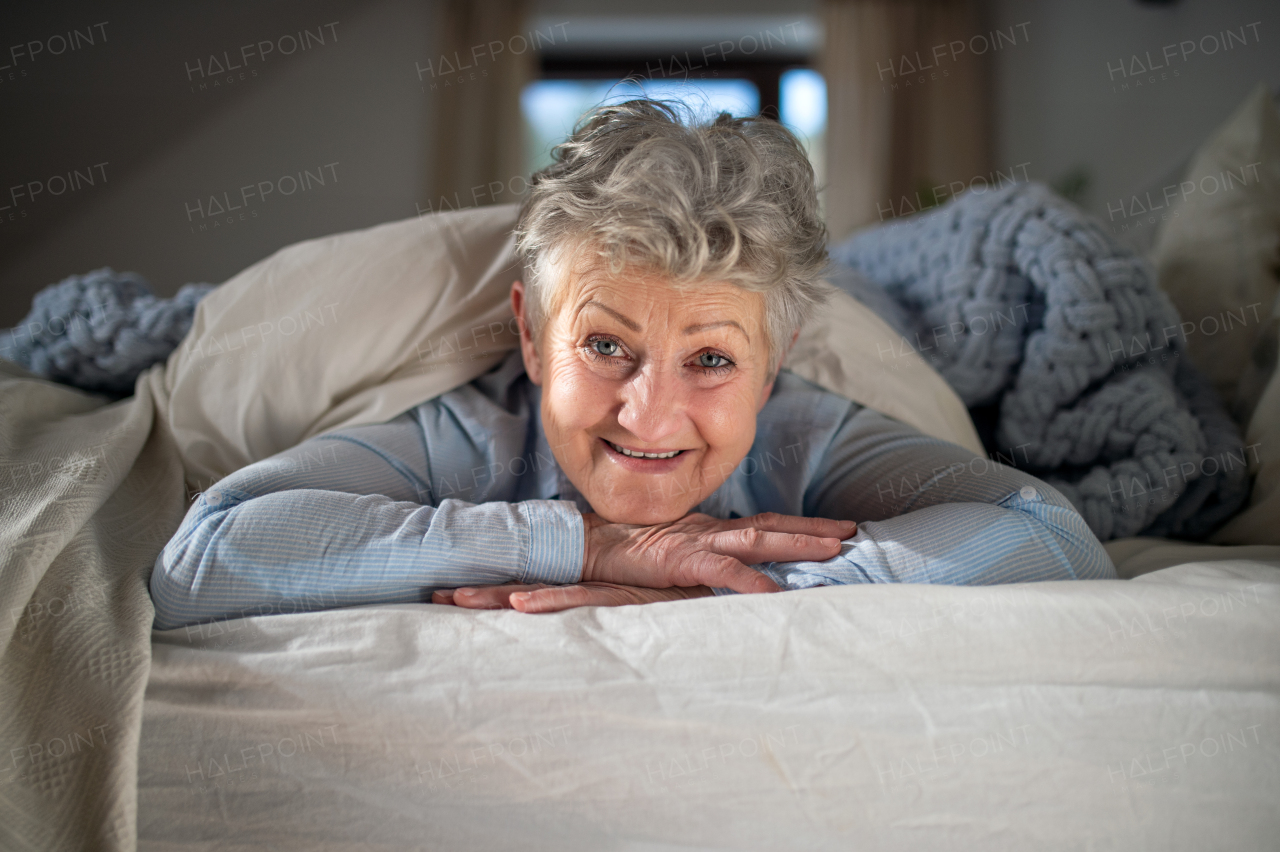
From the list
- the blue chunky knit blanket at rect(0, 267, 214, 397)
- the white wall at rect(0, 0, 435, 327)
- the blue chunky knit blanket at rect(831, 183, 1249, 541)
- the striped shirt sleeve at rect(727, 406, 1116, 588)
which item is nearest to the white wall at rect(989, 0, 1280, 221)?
the blue chunky knit blanket at rect(831, 183, 1249, 541)

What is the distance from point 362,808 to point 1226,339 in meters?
1.57

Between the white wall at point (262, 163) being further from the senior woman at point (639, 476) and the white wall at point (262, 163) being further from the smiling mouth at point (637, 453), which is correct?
the smiling mouth at point (637, 453)

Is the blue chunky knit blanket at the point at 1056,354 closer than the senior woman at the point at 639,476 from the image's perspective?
No

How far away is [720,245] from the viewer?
3.06 ft

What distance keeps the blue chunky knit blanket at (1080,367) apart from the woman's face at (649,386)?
1.43 feet

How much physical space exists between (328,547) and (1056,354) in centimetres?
112

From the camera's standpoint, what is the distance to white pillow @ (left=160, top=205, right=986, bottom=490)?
4.00 feet

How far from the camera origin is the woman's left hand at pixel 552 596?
861 millimetres

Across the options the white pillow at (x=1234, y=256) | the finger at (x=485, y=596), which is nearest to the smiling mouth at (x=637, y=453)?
the finger at (x=485, y=596)

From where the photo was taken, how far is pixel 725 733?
771mm

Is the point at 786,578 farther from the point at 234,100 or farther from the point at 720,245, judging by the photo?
the point at 234,100

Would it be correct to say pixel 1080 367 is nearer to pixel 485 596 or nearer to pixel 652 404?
pixel 652 404

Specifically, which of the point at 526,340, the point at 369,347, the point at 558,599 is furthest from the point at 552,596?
the point at 369,347

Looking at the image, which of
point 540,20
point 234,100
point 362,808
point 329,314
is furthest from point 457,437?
point 540,20
